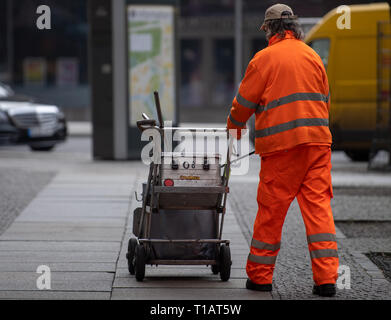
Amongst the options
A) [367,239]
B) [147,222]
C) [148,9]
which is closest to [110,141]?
[148,9]

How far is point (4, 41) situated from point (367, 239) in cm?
2271

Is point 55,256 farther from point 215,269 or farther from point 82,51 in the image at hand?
point 82,51

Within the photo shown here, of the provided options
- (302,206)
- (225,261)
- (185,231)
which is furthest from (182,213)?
(302,206)

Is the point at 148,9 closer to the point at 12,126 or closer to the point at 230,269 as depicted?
the point at 12,126

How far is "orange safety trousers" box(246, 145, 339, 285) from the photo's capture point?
5.77 metres

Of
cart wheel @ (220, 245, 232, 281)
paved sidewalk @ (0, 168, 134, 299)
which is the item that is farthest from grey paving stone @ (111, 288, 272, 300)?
cart wheel @ (220, 245, 232, 281)

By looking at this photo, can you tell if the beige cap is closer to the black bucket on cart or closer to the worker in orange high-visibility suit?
the worker in orange high-visibility suit

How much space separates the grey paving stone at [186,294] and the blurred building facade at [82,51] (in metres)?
22.2

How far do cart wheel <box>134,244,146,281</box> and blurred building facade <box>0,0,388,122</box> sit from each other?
22.0 meters

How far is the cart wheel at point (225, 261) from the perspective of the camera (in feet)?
20.1

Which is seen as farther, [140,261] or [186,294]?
[140,261]

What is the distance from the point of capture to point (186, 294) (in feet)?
19.1

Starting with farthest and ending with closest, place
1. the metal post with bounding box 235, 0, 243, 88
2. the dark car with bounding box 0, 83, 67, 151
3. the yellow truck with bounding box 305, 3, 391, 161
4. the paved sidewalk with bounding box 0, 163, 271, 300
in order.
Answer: the metal post with bounding box 235, 0, 243, 88 < the dark car with bounding box 0, 83, 67, 151 < the yellow truck with bounding box 305, 3, 391, 161 < the paved sidewalk with bounding box 0, 163, 271, 300

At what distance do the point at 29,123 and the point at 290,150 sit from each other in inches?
438
